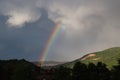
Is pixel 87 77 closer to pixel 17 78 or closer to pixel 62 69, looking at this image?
pixel 62 69

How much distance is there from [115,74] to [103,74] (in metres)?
16.8

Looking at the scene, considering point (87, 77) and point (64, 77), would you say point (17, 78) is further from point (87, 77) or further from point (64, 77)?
point (87, 77)

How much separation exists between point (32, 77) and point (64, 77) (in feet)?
41.5

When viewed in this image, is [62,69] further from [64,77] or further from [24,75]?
[24,75]

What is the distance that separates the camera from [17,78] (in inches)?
4471

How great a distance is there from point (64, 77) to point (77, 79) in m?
4.68

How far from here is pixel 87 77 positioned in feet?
366

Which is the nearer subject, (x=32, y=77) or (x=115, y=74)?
(x=115, y=74)

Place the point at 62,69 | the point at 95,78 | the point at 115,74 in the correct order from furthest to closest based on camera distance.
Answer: the point at 62,69, the point at 95,78, the point at 115,74

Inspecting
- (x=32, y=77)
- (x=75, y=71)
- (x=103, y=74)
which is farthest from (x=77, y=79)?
(x=32, y=77)

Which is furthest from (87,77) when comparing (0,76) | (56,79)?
(0,76)

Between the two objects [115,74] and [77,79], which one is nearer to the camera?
[115,74]

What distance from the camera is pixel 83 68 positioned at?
112m

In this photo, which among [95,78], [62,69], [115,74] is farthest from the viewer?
[62,69]
